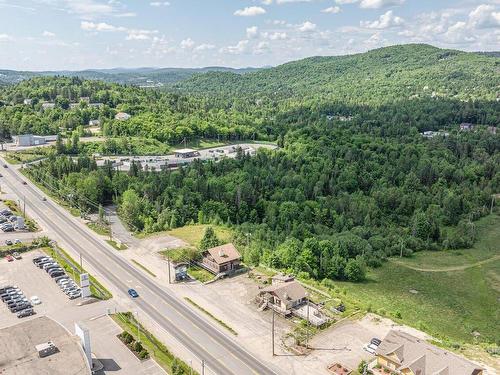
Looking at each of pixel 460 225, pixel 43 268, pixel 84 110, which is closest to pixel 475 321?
pixel 460 225

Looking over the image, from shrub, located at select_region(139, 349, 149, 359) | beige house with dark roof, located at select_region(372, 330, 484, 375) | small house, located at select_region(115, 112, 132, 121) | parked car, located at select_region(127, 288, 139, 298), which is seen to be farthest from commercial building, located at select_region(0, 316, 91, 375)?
small house, located at select_region(115, 112, 132, 121)

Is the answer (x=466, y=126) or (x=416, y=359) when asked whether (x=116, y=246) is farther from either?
(x=466, y=126)

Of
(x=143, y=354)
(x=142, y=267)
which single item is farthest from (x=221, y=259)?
(x=143, y=354)

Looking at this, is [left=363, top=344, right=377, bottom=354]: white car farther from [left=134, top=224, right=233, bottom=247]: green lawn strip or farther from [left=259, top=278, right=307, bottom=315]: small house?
[left=134, top=224, right=233, bottom=247]: green lawn strip

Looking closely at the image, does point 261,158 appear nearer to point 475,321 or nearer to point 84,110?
point 475,321

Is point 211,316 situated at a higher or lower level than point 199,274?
lower

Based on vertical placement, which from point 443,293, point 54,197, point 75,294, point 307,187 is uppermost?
point 54,197
